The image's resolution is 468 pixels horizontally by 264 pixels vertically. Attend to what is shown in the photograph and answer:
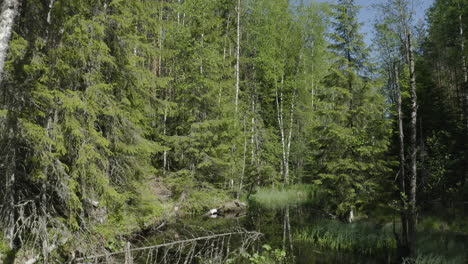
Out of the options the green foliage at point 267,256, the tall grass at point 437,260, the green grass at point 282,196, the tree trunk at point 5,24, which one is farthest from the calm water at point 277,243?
the tree trunk at point 5,24

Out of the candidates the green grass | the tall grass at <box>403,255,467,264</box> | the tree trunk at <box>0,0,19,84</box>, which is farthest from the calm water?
the tree trunk at <box>0,0,19,84</box>

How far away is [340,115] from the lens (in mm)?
13812

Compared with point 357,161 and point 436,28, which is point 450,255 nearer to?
point 357,161

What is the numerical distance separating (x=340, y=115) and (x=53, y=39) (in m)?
11.4

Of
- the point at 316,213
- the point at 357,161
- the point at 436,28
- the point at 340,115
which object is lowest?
the point at 316,213

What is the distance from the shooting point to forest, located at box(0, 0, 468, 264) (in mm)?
6219

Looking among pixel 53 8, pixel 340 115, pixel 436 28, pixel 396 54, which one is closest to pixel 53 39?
pixel 53 8

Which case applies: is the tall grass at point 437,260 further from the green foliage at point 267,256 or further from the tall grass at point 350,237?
the green foliage at point 267,256

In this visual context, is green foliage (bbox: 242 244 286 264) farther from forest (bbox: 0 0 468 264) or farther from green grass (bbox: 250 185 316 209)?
green grass (bbox: 250 185 316 209)

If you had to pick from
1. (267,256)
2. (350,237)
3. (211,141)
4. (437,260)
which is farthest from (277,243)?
(211,141)

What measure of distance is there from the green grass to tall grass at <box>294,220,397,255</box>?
20.1ft

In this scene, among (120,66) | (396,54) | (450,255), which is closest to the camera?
(450,255)

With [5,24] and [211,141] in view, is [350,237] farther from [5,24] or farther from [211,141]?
[5,24]

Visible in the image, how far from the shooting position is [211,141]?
51.8 ft
